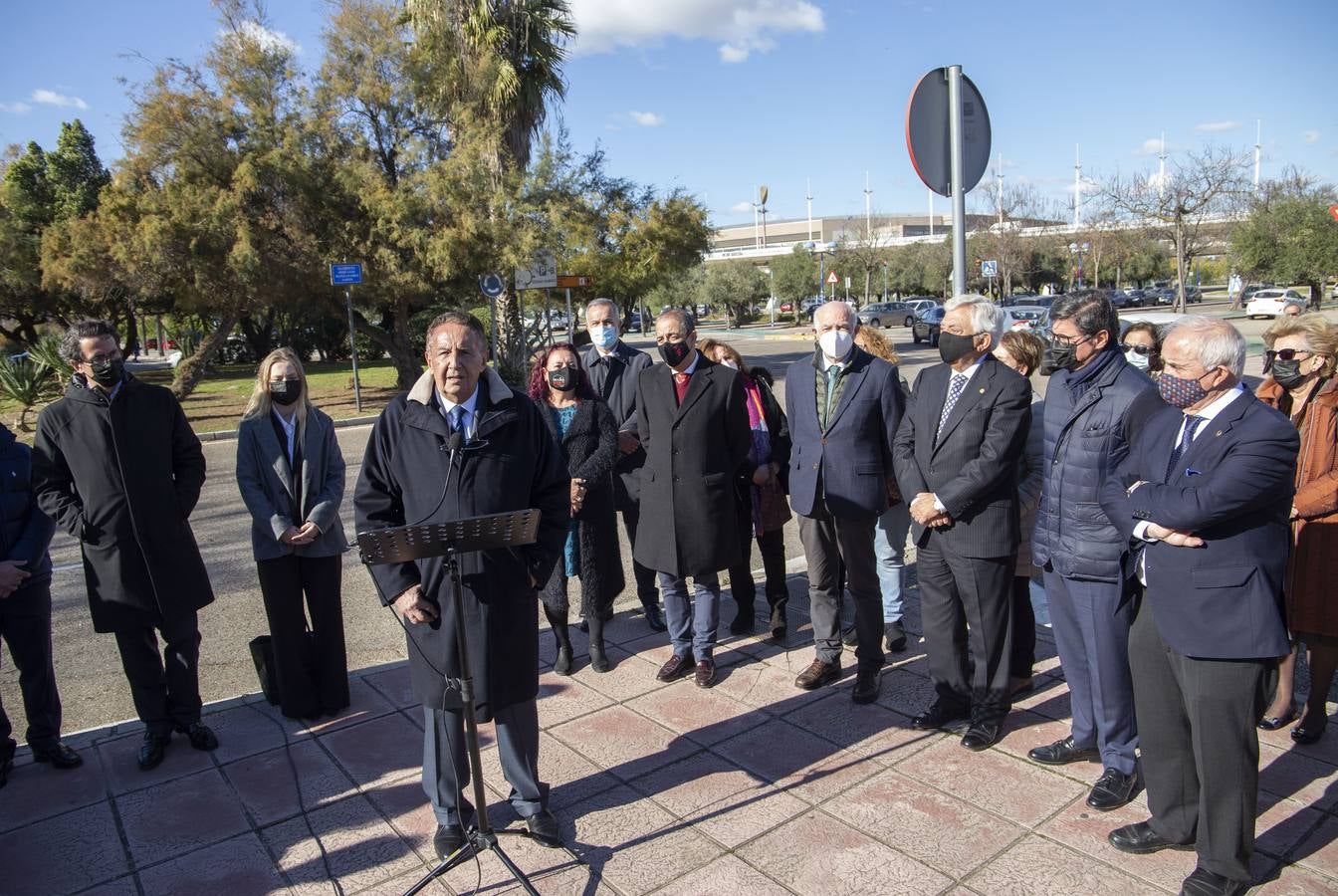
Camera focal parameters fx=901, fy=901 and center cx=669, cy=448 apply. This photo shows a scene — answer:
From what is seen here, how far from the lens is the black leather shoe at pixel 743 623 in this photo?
5648 millimetres

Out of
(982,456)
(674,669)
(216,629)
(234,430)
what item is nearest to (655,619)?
(674,669)

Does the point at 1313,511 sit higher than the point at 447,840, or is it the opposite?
the point at 1313,511

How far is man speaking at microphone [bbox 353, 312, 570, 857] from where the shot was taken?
3.20 meters

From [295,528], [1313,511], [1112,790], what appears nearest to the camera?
[1112,790]

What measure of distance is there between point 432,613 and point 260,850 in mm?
1232

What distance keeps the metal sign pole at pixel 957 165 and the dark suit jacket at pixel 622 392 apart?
190cm

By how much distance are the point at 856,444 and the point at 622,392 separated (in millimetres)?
1885

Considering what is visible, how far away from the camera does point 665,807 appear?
3.66 metres

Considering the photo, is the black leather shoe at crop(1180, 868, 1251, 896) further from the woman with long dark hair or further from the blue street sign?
the blue street sign

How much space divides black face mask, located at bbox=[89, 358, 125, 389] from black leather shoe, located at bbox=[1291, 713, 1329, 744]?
5.48 meters

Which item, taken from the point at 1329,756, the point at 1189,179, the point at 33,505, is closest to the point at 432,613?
the point at 33,505

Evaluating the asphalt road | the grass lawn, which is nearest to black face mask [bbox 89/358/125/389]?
the asphalt road

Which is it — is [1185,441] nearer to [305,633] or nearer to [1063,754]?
[1063,754]

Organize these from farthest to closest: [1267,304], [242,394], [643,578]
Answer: [1267,304] < [242,394] < [643,578]
